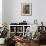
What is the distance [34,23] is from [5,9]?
4.74ft

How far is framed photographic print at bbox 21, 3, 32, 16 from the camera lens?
6.11 meters

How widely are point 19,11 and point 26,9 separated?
0.33 meters

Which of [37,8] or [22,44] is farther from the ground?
[37,8]

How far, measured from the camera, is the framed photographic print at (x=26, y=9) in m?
6.11

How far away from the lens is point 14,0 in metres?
6.11

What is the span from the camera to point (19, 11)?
611cm

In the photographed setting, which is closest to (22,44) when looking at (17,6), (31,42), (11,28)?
(31,42)

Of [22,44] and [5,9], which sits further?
[5,9]

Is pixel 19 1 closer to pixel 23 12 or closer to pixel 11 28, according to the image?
pixel 23 12

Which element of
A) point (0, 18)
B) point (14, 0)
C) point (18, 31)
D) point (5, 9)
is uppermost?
point (14, 0)

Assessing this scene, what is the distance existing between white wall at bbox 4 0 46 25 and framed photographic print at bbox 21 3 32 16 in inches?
5.3

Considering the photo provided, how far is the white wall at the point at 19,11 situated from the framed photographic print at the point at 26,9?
0.44 ft

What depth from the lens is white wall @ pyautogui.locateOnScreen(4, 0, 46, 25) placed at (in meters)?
6.09

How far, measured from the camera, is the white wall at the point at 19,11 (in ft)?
20.0
